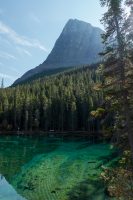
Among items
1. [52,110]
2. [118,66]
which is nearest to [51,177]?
[118,66]

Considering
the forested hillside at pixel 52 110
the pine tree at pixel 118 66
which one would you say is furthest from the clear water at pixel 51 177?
the forested hillside at pixel 52 110

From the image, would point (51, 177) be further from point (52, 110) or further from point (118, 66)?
point (52, 110)

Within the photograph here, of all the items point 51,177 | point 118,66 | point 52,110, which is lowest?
point 51,177

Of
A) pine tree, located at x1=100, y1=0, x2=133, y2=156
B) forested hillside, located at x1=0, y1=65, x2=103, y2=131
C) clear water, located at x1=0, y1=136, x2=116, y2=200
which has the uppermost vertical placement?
forested hillside, located at x1=0, y1=65, x2=103, y2=131

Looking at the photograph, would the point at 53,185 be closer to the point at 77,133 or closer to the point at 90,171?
the point at 90,171

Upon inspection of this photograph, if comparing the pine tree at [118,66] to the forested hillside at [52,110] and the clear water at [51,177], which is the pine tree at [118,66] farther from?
the forested hillside at [52,110]

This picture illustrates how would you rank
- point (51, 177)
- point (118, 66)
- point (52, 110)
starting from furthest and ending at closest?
point (52, 110), point (51, 177), point (118, 66)

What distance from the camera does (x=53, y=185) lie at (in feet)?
143

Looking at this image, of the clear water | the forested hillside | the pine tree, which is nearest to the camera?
the pine tree

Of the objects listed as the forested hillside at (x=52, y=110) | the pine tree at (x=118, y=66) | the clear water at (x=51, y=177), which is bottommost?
the clear water at (x=51, y=177)

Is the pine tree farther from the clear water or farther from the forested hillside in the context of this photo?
the forested hillside

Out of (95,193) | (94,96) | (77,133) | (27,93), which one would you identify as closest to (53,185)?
(95,193)

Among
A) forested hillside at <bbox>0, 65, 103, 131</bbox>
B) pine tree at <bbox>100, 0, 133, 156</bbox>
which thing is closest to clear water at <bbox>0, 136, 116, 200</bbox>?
pine tree at <bbox>100, 0, 133, 156</bbox>

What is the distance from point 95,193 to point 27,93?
12960cm
